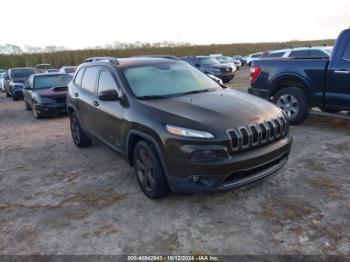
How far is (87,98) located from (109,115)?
1.09m

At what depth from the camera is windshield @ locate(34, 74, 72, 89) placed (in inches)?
452

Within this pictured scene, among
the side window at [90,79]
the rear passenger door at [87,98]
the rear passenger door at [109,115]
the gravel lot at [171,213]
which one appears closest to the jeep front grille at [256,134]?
the gravel lot at [171,213]

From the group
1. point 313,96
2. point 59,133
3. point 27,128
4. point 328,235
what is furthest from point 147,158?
point 27,128

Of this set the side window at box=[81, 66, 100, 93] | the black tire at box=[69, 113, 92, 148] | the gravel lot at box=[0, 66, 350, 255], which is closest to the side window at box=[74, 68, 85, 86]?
the side window at box=[81, 66, 100, 93]

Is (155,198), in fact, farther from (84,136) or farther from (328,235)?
(84,136)

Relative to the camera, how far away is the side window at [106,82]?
4648 mm

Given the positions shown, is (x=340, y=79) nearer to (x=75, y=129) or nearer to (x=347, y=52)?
(x=347, y=52)

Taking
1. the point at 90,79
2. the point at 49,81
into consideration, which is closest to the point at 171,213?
the point at 90,79

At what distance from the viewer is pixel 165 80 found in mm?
4645

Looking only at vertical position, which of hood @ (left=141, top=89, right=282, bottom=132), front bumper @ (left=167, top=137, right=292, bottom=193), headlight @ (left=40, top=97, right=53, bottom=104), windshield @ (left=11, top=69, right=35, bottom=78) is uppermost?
hood @ (left=141, top=89, right=282, bottom=132)

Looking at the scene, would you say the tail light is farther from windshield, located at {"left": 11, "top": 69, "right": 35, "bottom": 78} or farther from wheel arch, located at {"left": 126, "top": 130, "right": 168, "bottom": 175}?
windshield, located at {"left": 11, "top": 69, "right": 35, "bottom": 78}

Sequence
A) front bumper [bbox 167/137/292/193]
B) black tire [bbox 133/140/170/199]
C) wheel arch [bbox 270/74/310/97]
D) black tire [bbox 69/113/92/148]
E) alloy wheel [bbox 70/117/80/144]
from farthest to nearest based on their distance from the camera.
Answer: wheel arch [bbox 270/74/310/97] → alloy wheel [bbox 70/117/80/144] → black tire [bbox 69/113/92/148] → black tire [bbox 133/140/170/199] → front bumper [bbox 167/137/292/193]

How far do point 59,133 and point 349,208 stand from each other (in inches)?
271

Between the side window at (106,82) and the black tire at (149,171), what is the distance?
3.45ft
